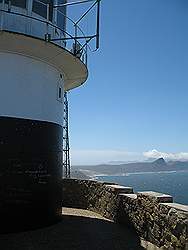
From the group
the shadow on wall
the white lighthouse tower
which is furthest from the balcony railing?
the shadow on wall

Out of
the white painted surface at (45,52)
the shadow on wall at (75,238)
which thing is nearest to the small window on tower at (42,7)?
the white painted surface at (45,52)

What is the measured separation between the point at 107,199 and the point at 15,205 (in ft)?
14.9

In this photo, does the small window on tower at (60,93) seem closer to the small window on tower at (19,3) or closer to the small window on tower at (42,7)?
the small window on tower at (42,7)

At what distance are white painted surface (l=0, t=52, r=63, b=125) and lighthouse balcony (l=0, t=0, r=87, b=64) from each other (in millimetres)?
891

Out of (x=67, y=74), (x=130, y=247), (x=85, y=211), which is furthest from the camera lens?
(x=85, y=211)

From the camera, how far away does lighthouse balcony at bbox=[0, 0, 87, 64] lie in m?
10.8

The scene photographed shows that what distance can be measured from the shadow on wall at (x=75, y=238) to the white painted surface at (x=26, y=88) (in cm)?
364

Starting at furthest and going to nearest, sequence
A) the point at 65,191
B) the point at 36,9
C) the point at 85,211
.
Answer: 1. the point at 65,191
2. the point at 85,211
3. the point at 36,9

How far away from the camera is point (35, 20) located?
37.1 ft

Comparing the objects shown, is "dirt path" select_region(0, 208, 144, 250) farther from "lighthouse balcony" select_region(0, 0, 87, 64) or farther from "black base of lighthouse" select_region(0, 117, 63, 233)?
"lighthouse balcony" select_region(0, 0, 87, 64)

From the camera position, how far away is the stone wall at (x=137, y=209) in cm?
811

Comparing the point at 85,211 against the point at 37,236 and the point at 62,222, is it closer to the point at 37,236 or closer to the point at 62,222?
the point at 62,222

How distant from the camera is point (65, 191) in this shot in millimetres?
17641

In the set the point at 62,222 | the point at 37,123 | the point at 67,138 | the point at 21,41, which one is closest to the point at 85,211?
the point at 62,222
